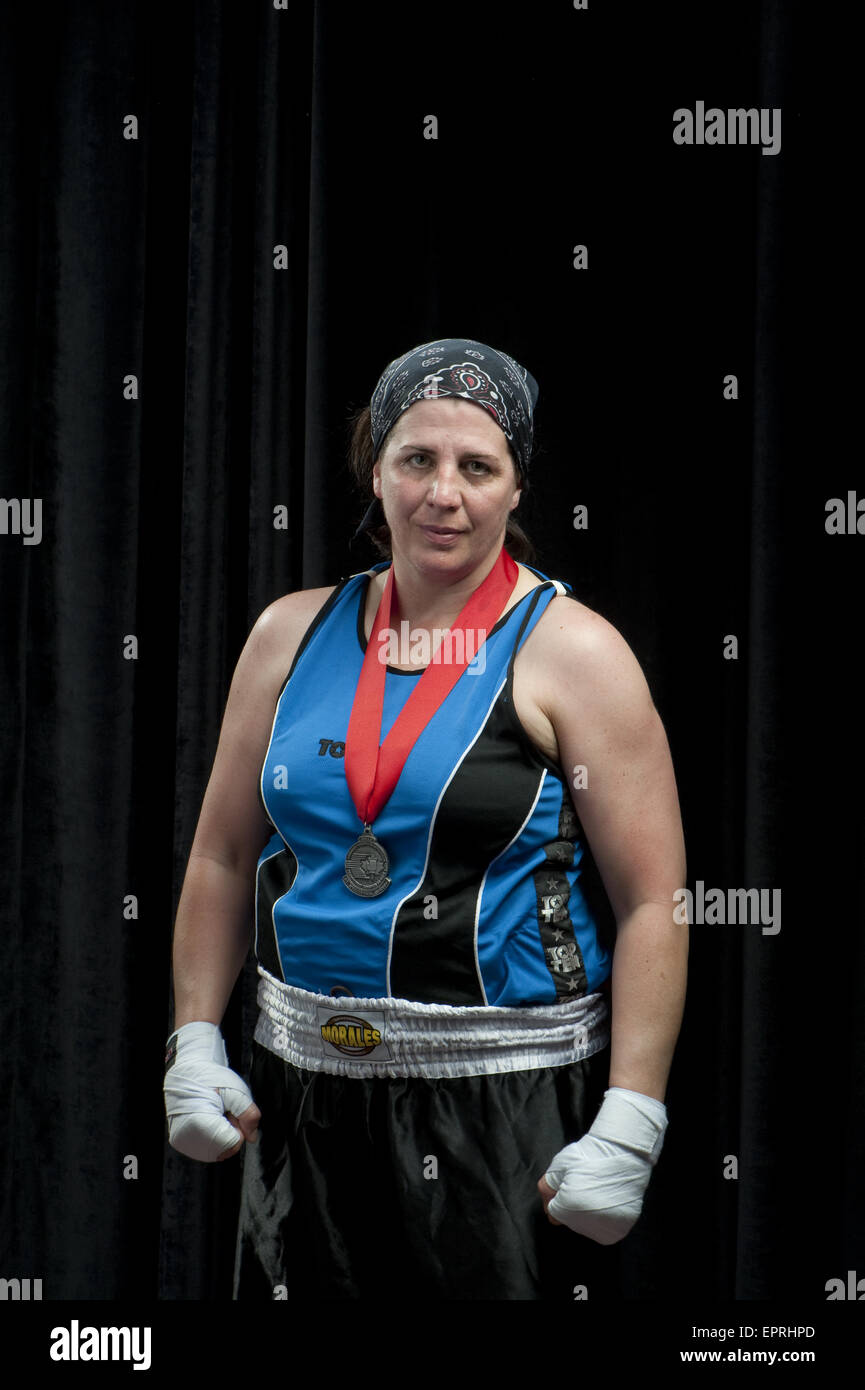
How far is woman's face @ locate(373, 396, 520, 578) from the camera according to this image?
148 cm

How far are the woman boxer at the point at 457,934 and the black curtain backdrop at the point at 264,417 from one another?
1.39 feet

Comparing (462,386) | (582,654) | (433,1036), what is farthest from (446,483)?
(433,1036)

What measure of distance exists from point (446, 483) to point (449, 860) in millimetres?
428

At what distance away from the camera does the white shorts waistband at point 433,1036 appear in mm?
1438

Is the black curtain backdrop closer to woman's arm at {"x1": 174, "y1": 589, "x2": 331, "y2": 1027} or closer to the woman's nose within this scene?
woman's arm at {"x1": 174, "y1": 589, "x2": 331, "y2": 1027}

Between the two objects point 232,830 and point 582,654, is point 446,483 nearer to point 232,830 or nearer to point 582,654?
point 582,654

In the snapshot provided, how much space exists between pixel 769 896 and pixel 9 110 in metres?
1.70

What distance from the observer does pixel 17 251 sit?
2086 millimetres

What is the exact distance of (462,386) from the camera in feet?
4.95

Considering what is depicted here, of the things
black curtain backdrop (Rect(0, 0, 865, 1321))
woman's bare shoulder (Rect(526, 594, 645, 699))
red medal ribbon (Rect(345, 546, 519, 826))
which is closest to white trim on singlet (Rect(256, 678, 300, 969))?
red medal ribbon (Rect(345, 546, 519, 826))

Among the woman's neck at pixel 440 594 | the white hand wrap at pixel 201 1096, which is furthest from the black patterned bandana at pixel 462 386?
the white hand wrap at pixel 201 1096

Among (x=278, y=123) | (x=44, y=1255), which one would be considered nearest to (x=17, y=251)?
(x=278, y=123)

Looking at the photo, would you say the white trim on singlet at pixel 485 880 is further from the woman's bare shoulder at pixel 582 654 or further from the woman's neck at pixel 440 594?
the woman's neck at pixel 440 594

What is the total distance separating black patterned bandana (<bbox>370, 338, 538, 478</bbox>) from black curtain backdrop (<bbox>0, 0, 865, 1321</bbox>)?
1.32ft
